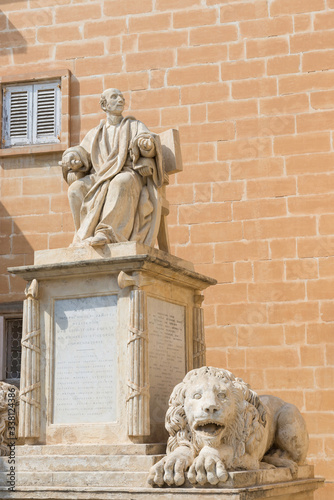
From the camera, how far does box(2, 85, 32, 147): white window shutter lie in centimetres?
1180

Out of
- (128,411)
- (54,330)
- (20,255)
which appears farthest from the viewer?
(20,255)

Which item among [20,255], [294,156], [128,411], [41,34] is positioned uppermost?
[41,34]

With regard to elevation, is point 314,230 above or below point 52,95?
below

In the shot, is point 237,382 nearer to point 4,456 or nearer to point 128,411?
point 128,411

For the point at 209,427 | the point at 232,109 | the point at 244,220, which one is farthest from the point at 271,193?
the point at 209,427

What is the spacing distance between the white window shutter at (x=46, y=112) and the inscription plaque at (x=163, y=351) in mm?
4684

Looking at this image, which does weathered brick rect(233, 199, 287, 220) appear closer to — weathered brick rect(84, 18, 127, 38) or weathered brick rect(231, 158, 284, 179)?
weathered brick rect(231, 158, 284, 179)

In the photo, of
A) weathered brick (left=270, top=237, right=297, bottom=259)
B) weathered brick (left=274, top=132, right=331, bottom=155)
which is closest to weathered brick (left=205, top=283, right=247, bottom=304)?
weathered brick (left=270, top=237, right=297, bottom=259)

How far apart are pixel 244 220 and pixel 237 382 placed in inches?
160

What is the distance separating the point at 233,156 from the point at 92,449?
4949 millimetres

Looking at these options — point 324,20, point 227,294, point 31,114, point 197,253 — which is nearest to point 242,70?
point 324,20

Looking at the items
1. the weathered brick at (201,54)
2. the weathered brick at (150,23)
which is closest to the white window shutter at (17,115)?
the weathered brick at (150,23)

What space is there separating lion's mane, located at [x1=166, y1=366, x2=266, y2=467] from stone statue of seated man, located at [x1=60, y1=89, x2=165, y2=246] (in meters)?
1.35

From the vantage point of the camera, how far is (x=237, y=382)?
6762 millimetres
